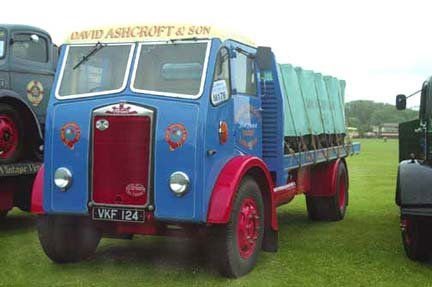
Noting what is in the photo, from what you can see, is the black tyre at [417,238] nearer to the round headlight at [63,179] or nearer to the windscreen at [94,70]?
the windscreen at [94,70]

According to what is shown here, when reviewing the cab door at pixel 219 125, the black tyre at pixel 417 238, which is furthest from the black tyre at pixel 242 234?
the black tyre at pixel 417 238

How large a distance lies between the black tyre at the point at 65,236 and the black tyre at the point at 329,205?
4215mm

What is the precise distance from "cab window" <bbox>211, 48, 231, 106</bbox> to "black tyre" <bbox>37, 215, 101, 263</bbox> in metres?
1.76

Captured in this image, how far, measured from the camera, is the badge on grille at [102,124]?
6.13 metres

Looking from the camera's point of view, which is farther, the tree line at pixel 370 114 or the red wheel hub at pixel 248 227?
the tree line at pixel 370 114

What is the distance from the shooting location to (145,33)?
6.43 m

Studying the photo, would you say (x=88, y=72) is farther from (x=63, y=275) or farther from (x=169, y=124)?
(x=63, y=275)

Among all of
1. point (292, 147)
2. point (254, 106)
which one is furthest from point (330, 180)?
point (254, 106)

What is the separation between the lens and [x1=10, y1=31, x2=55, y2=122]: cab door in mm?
9172

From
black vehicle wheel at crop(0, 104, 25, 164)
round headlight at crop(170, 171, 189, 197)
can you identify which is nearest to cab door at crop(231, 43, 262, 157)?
round headlight at crop(170, 171, 189, 197)

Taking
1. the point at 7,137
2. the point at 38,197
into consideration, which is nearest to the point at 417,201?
the point at 38,197

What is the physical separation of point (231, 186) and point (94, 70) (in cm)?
185

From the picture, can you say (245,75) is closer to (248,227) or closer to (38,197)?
(248,227)

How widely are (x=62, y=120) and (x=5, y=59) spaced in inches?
126
